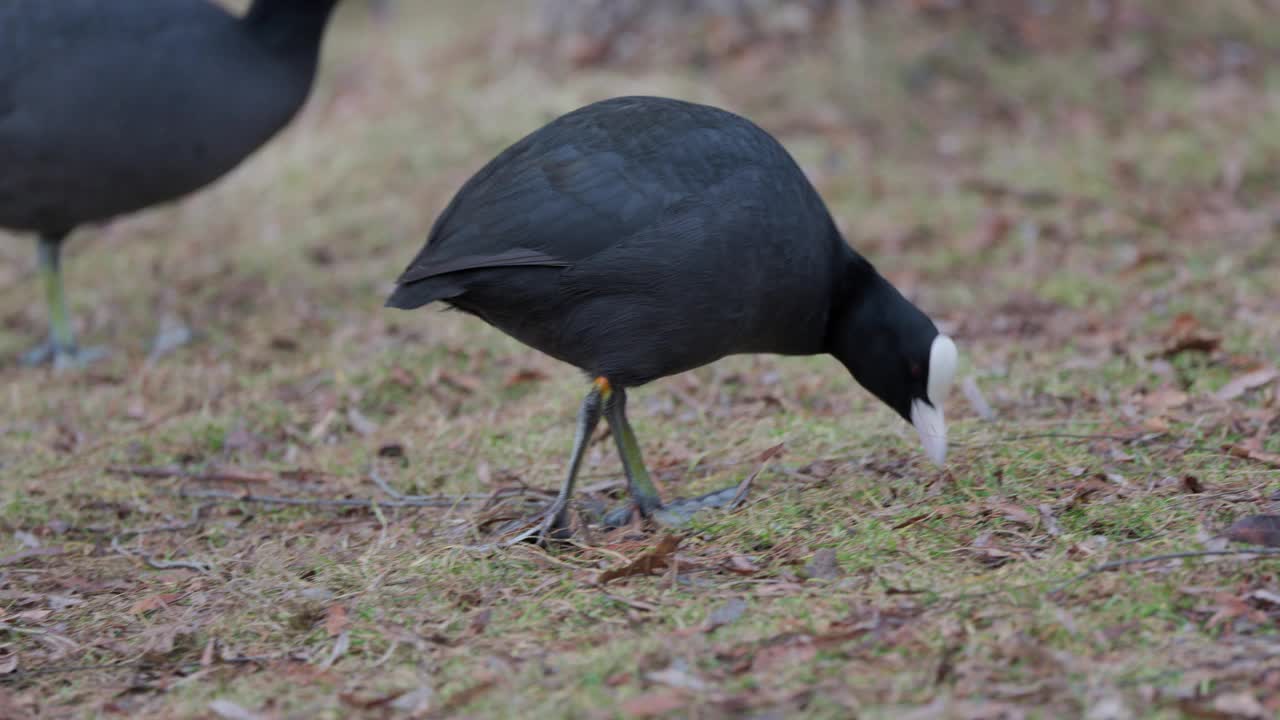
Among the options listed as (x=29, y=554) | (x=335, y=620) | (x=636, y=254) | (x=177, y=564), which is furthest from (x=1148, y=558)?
(x=29, y=554)

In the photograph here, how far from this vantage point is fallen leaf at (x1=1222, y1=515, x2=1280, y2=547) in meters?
3.11

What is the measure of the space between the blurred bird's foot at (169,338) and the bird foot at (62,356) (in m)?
0.25

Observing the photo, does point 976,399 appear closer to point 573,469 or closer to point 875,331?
point 875,331

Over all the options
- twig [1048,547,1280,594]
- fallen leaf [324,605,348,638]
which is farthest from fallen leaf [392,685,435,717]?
twig [1048,547,1280,594]

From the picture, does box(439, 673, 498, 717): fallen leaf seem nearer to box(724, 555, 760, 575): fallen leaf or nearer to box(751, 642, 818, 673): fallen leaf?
box(751, 642, 818, 673): fallen leaf

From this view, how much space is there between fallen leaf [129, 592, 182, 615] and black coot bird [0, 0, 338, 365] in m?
2.88

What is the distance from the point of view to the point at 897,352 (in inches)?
159

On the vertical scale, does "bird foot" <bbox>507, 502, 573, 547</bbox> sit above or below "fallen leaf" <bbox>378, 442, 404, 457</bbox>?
below

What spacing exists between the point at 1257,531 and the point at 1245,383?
148 centimetres

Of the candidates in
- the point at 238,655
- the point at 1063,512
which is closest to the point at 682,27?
the point at 1063,512

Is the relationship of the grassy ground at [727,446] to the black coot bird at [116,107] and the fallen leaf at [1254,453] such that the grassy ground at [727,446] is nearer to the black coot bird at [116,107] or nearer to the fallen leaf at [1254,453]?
the fallen leaf at [1254,453]

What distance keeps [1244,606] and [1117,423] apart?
1458mm

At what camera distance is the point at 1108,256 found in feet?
20.9

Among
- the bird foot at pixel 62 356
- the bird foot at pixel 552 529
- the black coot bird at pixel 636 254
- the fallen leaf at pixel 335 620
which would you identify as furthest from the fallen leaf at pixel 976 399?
the bird foot at pixel 62 356
